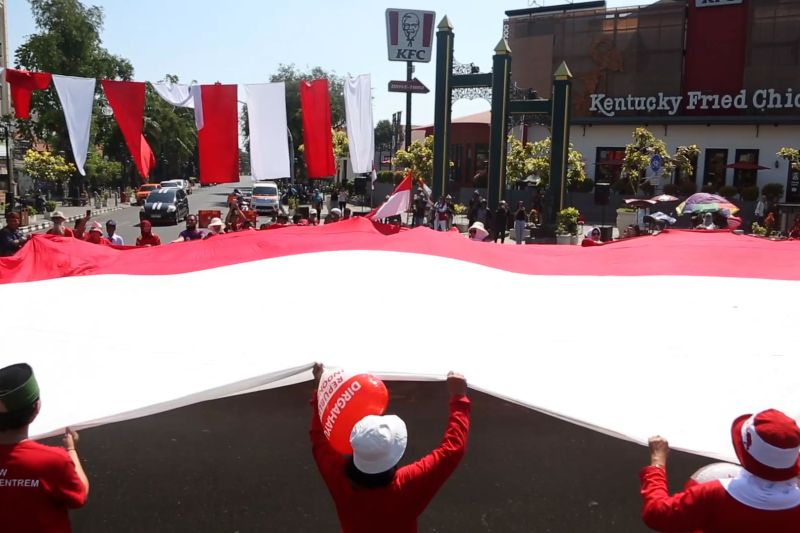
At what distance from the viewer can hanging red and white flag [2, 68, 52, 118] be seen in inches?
404

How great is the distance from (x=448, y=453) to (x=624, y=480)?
2.81 m

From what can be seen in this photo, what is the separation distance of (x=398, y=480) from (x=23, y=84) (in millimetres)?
10036

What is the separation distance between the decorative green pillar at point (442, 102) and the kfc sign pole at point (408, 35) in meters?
6.18

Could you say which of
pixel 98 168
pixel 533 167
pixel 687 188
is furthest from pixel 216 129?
pixel 98 168

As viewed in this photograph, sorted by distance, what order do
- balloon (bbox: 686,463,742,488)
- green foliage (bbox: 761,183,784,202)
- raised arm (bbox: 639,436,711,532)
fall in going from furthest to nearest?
green foliage (bbox: 761,183,784,202)
balloon (bbox: 686,463,742,488)
raised arm (bbox: 639,436,711,532)

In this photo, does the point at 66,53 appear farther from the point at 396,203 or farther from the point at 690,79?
the point at 396,203

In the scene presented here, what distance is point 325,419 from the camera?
10.3 ft

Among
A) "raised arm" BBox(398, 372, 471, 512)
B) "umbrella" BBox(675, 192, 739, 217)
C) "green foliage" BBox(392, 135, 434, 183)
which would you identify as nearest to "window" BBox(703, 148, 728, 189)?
"green foliage" BBox(392, 135, 434, 183)

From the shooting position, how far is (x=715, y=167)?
34.2 metres

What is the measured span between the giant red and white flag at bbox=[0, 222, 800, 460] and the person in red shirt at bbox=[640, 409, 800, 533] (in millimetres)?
916

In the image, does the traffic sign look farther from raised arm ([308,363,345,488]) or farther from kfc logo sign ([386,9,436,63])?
raised arm ([308,363,345,488])

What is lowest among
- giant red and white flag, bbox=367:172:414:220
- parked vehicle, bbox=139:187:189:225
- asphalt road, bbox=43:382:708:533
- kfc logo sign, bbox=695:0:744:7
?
asphalt road, bbox=43:382:708:533

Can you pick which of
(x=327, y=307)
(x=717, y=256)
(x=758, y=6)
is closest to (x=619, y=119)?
(x=758, y=6)

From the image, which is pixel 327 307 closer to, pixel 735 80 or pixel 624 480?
pixel 624 480
